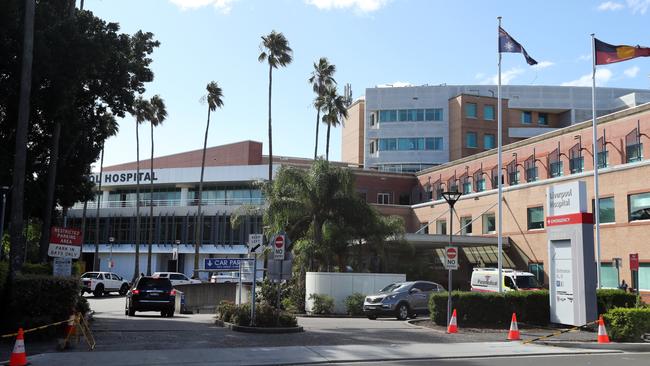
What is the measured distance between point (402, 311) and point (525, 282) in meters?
8.37

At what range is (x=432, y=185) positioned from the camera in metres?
59.6

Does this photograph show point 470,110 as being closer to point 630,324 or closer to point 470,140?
point 470,140

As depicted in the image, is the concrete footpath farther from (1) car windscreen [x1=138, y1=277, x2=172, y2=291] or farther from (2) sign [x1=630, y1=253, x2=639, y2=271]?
(2) sign [x1=630, y1=253, x2=639, y2=271]

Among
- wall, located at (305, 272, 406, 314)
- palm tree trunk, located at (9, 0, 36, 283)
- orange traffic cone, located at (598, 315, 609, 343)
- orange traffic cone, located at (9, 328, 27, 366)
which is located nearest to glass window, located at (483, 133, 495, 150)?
wall, located at (305, 272, 406, 314)

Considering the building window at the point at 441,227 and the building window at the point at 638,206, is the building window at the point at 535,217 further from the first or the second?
the building window at the point at 441,227

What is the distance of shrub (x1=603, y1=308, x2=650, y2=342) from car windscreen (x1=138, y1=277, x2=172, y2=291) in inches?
681

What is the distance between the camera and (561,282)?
2083 centimetres

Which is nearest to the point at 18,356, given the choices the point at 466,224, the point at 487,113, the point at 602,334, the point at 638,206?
the point at 602,334

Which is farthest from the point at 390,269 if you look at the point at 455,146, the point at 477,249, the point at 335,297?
the point at 455,146

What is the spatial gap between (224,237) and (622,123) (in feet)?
126

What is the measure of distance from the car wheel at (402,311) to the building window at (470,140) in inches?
1806

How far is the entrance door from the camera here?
20467mm

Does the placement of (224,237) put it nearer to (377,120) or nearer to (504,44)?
(377,120)

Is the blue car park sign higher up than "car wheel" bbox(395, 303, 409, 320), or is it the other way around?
the blue car park sign
